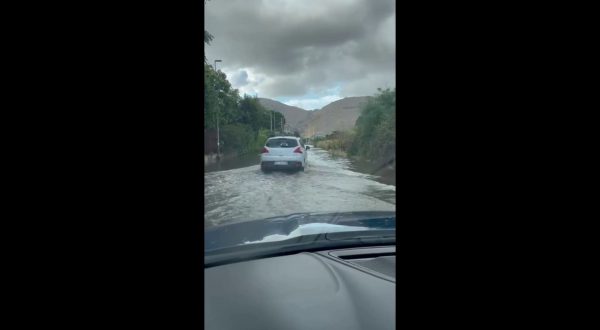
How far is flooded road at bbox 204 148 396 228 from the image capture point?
250 inches

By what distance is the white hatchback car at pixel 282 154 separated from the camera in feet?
30.8

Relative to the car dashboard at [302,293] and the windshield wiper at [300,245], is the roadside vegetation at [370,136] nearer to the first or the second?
the windshield wiper at [300,245]

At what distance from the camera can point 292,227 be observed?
8.75 feet

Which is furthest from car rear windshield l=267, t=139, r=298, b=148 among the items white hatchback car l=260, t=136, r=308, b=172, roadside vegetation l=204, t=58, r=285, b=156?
roadside vegetation l=204, t=58, r=285, b=156

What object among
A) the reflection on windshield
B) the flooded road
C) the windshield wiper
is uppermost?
the reflection on windshield

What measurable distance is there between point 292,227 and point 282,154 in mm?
6836

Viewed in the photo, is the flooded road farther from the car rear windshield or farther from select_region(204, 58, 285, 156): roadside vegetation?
select_region(204, 58, 285, 156): roadside vegetation

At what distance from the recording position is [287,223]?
8.97 ft

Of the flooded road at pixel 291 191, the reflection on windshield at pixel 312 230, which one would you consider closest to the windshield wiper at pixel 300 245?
the reflection on windshield at pixel 312 230
